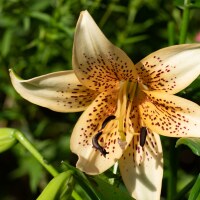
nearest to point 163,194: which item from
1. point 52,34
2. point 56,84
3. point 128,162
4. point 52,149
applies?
point 52,149

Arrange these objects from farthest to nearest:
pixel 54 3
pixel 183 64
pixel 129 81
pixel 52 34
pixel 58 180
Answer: pixel 54 3, pixel 52 34, pixel 129 81, pixel 183 64, pixel 58 180

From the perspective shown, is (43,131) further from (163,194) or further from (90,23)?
(90,23)

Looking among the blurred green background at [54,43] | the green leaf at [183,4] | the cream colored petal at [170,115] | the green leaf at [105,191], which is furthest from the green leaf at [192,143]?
the blurred green background at [54,43]

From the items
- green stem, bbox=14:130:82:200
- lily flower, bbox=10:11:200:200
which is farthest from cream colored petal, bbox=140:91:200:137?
green stem, bbox=14:130:82:200

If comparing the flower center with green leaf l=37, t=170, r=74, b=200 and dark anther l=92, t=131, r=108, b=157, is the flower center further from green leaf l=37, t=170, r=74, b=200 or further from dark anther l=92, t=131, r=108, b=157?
green leaf l=37, t=170, r=74, b=200

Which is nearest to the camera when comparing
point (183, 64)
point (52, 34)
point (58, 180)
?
point (58, 180)

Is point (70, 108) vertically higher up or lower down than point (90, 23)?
lower down

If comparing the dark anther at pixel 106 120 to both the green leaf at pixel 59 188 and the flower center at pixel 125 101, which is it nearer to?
the flower center at pixel 125 101
